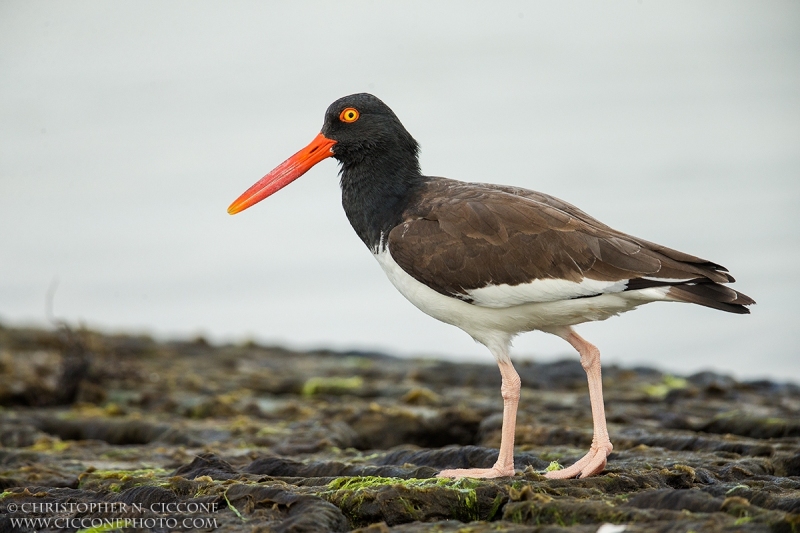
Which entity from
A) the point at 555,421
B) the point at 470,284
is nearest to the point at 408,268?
the point at 470,284

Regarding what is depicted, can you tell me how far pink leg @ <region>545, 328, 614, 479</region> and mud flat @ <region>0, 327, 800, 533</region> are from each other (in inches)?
5.1

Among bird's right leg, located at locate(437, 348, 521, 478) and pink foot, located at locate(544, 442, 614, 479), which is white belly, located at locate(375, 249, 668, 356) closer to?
bird's right leg, located at locate(437, 348, 521, 478)

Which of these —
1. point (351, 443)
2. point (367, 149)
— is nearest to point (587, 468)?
point (367, 149)

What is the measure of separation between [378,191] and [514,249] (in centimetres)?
122

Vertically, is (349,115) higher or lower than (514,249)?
higher

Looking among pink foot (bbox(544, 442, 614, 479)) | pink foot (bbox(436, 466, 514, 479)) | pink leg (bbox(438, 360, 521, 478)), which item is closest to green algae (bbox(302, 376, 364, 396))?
pink leg (bbox(438, 360, 521, 478))

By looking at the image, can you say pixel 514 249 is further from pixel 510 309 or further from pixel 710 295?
pixel 710 295

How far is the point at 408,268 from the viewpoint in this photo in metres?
6.33

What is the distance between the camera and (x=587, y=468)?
18.6 ft

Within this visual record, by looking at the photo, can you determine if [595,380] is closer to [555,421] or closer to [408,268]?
[408,268]

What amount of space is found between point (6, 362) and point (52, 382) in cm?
114

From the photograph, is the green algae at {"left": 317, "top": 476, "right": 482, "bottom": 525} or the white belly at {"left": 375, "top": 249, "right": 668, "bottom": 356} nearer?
the green algae at {"left": 317, "top": 476, "right": 482, "bottom": 525}

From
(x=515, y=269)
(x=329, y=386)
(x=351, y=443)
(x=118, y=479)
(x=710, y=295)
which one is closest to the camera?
(x=710, y=295)

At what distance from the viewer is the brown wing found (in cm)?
596
